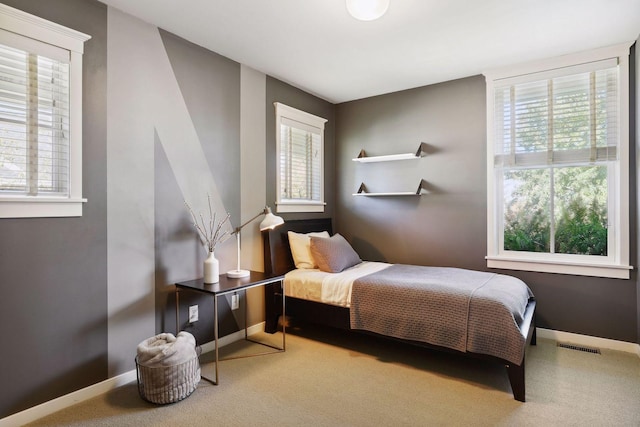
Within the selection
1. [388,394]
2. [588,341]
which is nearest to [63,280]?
[388,394]

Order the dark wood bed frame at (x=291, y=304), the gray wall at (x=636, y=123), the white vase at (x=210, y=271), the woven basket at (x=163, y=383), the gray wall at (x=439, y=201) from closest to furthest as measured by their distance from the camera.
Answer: the woven basket at (x=163, y=383) < the white vase at (x=210, y=271) < the gray wall at (x=636, y=123) < the dark wood bed frame at (x=291, y=304) < the gray wall at (x=439, y=201)

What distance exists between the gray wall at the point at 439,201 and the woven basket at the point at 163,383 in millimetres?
2642

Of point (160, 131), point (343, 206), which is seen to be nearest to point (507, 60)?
point (343, 206)

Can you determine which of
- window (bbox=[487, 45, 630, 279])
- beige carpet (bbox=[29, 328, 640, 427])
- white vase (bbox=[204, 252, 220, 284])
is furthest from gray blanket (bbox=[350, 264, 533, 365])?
white vase (bbox=[204, 252, 220, 284])

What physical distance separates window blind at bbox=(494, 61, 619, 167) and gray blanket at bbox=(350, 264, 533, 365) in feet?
4.20

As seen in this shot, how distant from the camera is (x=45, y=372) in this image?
208 cm

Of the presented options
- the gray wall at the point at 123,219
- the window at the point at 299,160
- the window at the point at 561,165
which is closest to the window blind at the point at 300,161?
the window at the point at 299,160

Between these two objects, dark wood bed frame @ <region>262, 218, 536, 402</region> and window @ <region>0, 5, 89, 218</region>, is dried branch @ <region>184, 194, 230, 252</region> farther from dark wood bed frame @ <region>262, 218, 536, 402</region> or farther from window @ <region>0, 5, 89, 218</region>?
window @ <region>0, 5, 89, 218</region>

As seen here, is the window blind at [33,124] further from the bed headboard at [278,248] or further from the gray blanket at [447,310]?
the gray blanket at [447,310]

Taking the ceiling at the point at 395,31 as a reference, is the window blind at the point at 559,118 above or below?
below

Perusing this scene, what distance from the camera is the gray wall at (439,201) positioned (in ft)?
10.2

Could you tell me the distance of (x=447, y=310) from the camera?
2506 mm

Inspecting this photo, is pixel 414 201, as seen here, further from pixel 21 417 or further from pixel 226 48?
pixel 21 417

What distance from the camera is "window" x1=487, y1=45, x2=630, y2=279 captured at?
302 centimetres
